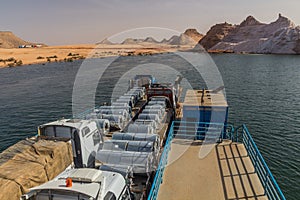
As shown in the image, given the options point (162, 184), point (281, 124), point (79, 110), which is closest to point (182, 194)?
point (162, 184)

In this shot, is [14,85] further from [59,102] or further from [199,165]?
[199,165]

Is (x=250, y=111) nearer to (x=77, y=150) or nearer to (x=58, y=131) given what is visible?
(x=77, y=150)

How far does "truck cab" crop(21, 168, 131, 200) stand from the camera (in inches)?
244

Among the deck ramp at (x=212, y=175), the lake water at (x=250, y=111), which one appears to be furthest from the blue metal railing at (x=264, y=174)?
the lake water at (x=250, y=111)

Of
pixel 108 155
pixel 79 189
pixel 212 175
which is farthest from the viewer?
pixel 212 175

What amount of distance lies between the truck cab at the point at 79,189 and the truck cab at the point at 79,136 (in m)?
3.05

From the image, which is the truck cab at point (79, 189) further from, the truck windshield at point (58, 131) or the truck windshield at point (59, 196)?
the truck windshield at point (58, 131)

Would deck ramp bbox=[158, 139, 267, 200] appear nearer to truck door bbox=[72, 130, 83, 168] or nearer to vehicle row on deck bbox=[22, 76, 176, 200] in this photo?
vehicle row on deck bbox=[22, 76, 176, 200]

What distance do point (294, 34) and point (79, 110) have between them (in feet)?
438

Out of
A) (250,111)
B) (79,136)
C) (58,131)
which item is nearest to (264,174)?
(79,136)

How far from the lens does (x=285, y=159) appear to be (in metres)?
18.1

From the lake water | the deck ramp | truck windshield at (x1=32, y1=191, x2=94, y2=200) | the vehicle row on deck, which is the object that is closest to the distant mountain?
the lake water

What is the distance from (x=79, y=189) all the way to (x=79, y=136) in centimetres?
417

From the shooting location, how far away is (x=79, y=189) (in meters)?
6.24
